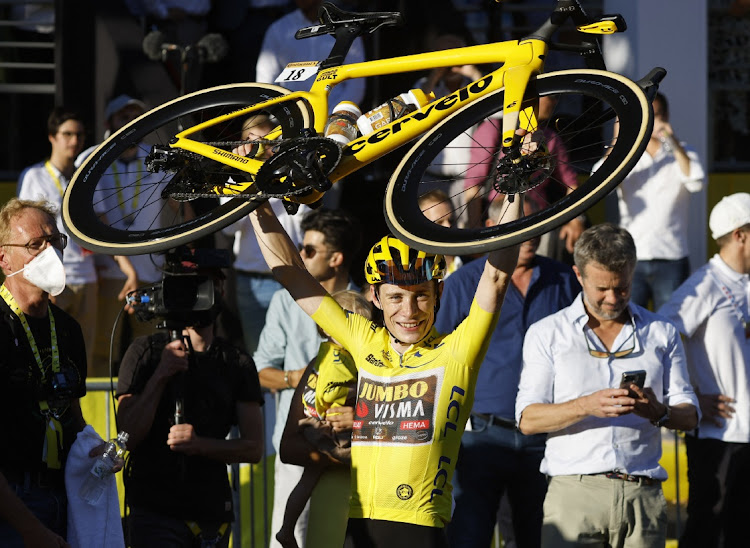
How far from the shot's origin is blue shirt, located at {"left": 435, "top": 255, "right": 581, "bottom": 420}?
596 cm

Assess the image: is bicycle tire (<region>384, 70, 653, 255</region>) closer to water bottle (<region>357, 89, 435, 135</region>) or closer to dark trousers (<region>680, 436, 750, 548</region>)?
water bottle (<region>357, 89, 435, 135</region>)

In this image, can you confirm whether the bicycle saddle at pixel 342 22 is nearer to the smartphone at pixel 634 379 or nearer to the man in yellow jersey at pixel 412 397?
the man in yellow jersey at pixel 412 397

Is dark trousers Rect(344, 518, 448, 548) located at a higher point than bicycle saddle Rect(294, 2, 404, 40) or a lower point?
lower

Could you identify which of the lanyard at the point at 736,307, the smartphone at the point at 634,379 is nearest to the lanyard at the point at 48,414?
the smartphone at the point at 634,379

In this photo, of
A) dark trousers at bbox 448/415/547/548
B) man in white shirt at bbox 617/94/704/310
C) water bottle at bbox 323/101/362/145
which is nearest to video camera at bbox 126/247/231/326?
water bottle at bbox 323/101/362/145

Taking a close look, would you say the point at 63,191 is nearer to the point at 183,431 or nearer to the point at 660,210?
the point at 183,431

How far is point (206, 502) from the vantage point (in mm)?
5207

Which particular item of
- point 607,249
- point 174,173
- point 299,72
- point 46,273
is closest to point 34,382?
point 46,273

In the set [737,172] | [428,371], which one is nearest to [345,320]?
[428,371]

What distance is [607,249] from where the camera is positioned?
18.0ft

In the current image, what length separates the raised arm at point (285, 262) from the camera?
4820 mm

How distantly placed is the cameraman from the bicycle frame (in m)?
1.06

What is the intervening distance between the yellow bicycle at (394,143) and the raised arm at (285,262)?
0.77ft

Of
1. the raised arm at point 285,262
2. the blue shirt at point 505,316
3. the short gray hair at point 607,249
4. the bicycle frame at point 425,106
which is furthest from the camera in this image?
the blue shirt at point 505,316
